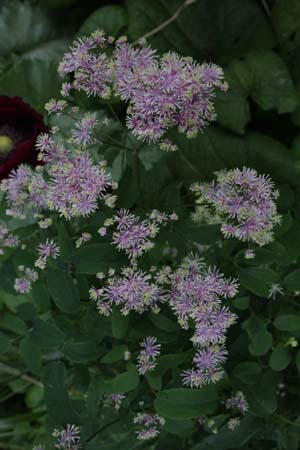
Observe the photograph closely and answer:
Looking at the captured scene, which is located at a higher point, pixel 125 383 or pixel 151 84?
pixel 151 84

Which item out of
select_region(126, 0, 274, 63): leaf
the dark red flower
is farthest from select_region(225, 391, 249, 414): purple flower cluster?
select_region(126, 0, 274, 63): leaf

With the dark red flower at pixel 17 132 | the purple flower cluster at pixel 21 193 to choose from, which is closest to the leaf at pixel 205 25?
the dark red flower at pixel 17 132

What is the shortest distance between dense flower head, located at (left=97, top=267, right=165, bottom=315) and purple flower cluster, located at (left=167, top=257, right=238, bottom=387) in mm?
26

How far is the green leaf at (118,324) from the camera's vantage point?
60cm

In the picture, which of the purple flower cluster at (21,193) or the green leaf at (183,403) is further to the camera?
the purple flower cluster at (21,193)

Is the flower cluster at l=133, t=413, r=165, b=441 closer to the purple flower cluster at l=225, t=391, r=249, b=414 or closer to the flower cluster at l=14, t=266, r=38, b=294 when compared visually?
the purple flower cluster at l=225, t=391, r=249, b=414

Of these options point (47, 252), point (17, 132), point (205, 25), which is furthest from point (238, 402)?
point (205, 25)

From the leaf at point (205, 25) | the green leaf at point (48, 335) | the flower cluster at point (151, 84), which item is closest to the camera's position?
the flower cluster at point (151, 84)

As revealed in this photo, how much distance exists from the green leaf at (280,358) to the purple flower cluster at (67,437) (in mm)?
209

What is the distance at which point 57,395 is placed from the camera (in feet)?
2.13

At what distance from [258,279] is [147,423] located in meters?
0.19

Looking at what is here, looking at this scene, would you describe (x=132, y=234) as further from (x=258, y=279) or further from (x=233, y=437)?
(x=233, y=437)

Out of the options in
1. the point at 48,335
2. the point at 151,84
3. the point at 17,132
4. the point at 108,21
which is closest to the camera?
the point at 151,84

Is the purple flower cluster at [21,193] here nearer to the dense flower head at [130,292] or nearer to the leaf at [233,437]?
the dense flower head at [130,292]
